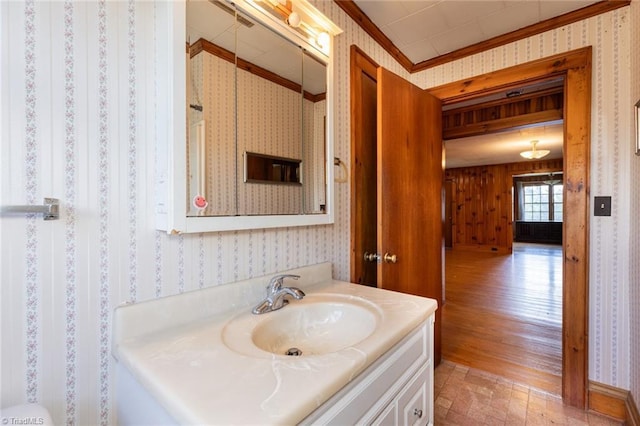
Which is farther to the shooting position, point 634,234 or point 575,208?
point 575,208

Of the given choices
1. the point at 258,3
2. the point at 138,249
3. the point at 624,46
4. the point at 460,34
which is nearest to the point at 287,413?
the point at 138,249

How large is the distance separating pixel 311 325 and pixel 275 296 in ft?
0.62

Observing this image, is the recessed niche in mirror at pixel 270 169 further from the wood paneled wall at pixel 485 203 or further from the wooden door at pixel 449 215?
the wooden door at pixel 449 215

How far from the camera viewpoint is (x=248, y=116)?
1.16 meters

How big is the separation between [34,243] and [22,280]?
0.29 ft

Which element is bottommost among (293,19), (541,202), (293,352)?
(293,352)

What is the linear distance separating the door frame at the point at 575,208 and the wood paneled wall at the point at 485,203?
21.9 feet

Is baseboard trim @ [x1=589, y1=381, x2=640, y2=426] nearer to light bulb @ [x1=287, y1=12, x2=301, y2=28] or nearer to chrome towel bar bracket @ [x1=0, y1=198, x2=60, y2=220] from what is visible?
light bulb @ [x1=287, y1=12, x2=301, y2=28]

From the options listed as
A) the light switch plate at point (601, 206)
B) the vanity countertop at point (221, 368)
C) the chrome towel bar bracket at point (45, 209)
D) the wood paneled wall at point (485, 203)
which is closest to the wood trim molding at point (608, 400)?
the light switch plate at point (601, 206)

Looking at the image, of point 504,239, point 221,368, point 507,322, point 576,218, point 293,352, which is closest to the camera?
point 221,368

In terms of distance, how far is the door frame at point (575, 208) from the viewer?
1.70 metres

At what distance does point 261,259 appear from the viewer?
48.8 inches

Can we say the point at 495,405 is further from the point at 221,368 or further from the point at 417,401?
the point at 221,368

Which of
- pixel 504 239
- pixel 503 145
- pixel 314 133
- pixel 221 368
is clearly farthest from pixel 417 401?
pixel 504 239
